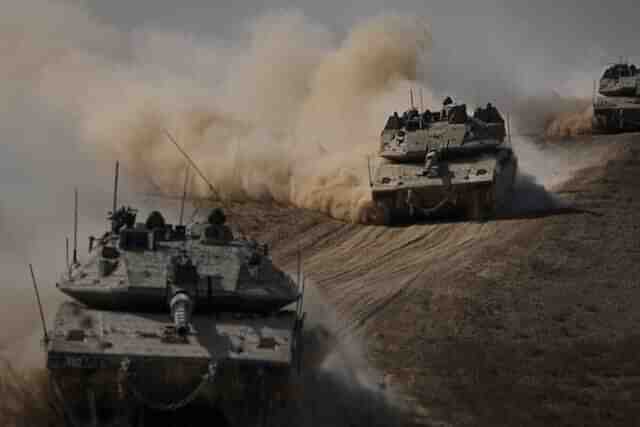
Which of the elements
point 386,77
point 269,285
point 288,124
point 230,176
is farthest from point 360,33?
point 269,285

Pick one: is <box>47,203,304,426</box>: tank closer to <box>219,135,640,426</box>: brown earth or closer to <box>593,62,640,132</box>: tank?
<box>219,135,640,426</box>: brown earth

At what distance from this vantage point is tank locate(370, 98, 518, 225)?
2631 cm

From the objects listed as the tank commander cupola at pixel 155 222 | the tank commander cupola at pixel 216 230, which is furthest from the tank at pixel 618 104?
the tank commander cupola at pixel 155 222

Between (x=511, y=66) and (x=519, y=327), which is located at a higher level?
(x=511, y=66)

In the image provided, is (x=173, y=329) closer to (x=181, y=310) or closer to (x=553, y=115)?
(x=181, y=310)

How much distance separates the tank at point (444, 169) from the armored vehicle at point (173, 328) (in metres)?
10.3

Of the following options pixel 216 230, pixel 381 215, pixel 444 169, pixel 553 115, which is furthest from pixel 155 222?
pixel 553 115

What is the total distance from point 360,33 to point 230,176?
8.64 meters

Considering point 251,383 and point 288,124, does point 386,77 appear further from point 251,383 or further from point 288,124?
point 251,383

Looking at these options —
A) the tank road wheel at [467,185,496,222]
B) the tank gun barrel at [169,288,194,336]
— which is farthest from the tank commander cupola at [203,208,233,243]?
the tank road wheel at [467,185,496,222]

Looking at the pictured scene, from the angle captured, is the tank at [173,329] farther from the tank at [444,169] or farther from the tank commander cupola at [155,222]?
the tank at [444,169]

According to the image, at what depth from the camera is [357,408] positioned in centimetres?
1563

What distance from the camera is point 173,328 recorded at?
1438 centimetres

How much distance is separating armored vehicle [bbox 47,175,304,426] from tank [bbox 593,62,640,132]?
71.7 feet
